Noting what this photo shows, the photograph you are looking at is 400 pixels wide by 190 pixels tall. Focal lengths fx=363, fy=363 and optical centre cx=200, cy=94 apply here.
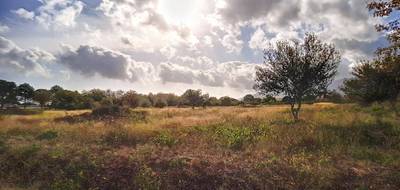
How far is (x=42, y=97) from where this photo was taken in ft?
288

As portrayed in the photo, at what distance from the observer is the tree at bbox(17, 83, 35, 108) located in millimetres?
83938

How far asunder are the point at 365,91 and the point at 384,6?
1760 centimetres

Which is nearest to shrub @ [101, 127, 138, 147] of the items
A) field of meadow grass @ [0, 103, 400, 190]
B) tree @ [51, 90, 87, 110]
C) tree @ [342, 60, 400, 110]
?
field of meadow grass @ [0, 103, 400, 190]

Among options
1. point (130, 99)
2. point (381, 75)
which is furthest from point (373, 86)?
point (130, 99)

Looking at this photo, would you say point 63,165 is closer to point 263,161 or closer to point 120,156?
point 120,156

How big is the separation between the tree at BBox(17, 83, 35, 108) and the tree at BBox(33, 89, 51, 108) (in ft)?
3.44

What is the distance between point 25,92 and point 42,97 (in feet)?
13.5

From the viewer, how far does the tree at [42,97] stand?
87.2 metres

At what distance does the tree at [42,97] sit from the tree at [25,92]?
3.44 ft

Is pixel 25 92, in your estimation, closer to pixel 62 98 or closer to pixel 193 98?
pixel 62 98

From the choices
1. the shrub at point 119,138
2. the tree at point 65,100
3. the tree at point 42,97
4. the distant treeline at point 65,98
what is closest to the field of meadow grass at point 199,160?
the shrub at point 119,138

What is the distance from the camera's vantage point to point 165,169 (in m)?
11.1

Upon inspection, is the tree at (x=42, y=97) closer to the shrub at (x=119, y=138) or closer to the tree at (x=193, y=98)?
the tree at (x=193, y=98)

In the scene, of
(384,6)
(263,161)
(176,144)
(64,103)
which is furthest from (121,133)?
(64,103)
